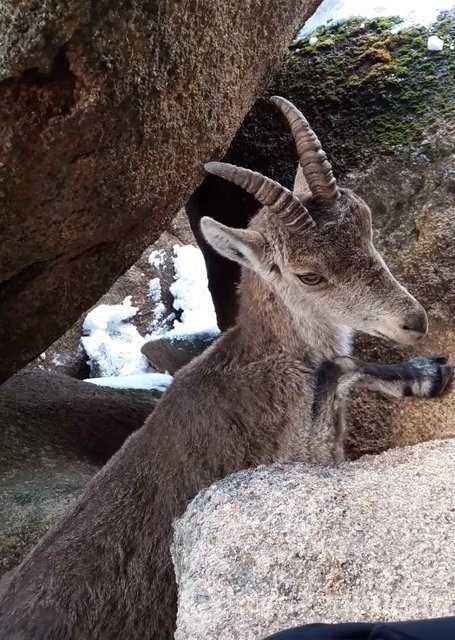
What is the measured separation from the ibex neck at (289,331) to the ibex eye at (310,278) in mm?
224

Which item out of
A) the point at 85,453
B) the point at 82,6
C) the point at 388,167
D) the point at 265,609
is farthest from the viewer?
the point at 85,453

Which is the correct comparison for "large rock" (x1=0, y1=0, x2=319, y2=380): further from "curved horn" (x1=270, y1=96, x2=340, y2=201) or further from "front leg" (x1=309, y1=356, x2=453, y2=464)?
"front leg" (x1=309, y1=356, x2=453, y2=464)

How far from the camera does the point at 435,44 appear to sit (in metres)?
5.48

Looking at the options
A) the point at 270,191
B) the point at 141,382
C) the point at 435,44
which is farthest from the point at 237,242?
the point at 141,382

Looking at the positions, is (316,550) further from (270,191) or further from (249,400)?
(270,191)

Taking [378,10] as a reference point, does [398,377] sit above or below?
below

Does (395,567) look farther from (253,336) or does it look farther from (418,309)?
(253,336)

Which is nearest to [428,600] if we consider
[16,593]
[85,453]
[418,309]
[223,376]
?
[418,309]

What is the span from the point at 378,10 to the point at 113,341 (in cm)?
845

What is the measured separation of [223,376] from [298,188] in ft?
4.62

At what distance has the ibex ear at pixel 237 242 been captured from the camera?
4.06 m

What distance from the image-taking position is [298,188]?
4586 mm

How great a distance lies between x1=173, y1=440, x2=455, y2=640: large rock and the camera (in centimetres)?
261

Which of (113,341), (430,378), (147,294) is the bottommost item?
(113,341)
